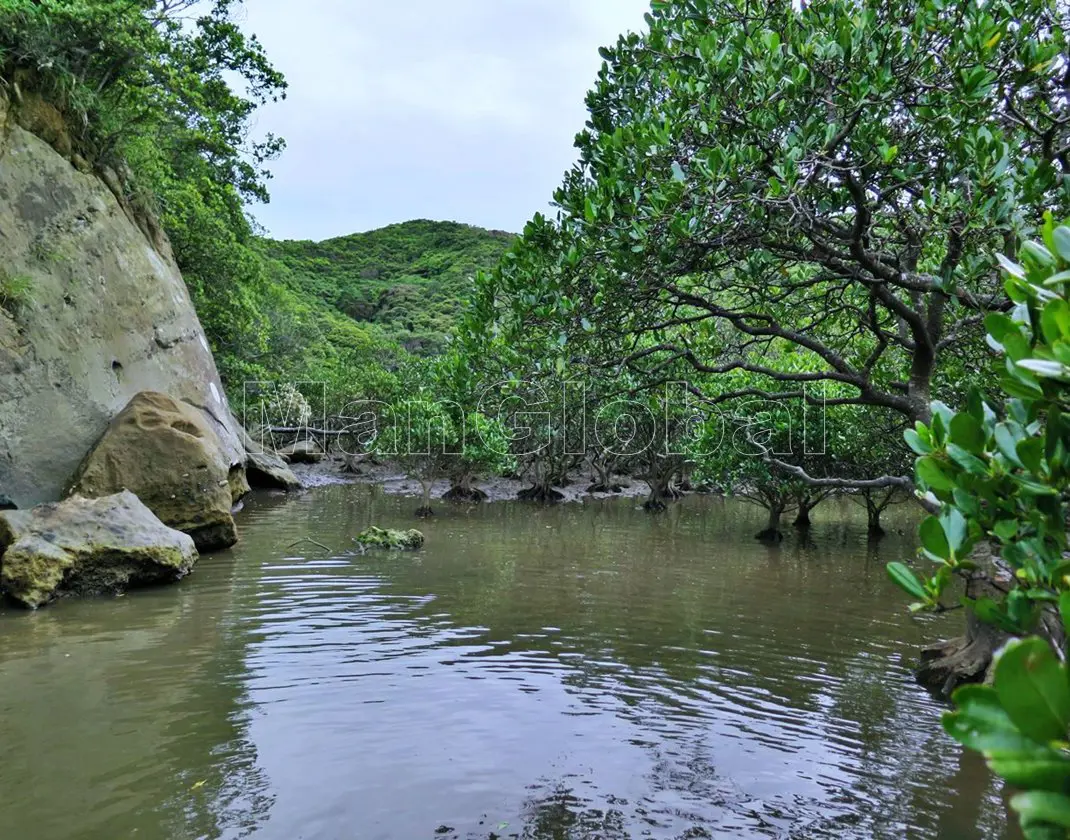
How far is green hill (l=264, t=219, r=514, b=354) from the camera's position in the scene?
226 ft

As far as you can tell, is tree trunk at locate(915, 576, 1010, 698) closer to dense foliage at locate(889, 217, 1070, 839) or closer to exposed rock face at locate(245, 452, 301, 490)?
dense foliage at locate(889, 217, 1070, 839)

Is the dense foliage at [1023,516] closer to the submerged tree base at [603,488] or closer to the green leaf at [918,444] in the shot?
the green leaf at [918,444]

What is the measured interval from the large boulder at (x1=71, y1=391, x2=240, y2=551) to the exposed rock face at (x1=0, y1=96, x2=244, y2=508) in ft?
2.24

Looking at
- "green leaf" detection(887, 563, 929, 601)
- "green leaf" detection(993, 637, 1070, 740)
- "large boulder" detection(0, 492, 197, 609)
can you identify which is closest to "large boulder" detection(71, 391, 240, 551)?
"large boulder" detection(0, 492, 197, 609)

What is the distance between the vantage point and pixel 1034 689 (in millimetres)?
993

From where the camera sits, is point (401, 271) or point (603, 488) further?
point (401, 271)

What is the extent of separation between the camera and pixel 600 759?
208 inches

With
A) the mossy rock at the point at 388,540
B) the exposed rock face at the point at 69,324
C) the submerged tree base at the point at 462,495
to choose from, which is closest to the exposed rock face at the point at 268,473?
the submerged tree base at the point at 462,495

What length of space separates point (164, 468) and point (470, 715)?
341 inches

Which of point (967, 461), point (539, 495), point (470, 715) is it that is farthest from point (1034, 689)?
point (539, 495)

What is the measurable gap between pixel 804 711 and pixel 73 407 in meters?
12.5

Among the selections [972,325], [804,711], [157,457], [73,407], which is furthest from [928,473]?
[73,407]

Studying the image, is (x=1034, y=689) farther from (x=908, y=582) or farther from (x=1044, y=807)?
(x=908, y=582)

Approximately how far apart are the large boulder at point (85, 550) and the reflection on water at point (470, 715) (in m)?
0.40
